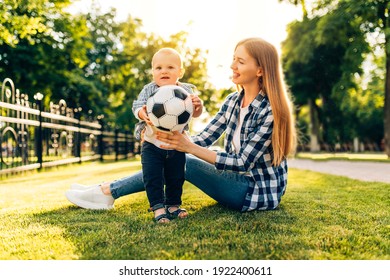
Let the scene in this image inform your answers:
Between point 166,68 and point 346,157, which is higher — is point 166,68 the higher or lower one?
the higher one

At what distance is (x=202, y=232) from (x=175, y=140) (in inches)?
27.2

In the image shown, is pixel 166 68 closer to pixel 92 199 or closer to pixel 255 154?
pixel 255 154

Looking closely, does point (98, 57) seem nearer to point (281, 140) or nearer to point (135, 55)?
point (135, 55)

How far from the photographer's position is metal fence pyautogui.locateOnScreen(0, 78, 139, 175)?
25.6 feet

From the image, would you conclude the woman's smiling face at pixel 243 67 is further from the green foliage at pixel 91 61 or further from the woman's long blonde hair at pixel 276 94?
the green foliage at pixel 91 61

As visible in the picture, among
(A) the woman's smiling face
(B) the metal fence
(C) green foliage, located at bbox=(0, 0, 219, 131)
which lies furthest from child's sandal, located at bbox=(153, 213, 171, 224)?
(C) green foliage, located at bbox=(0, 0, 219, 131)

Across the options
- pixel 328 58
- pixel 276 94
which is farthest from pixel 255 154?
pixel 328 58

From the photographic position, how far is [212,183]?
349cm

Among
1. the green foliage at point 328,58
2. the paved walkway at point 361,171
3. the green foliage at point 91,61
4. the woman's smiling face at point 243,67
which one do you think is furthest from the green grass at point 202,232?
the green foliage at point 91,61

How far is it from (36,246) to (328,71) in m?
23.3

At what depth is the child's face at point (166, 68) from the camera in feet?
10.8

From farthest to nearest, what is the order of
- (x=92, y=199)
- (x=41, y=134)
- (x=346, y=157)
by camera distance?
(x=346, y=157) → (x=41, y=134) → (x=92, y=199)

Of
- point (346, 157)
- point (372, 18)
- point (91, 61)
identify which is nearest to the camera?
point (372, 18)

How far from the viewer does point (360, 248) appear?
95.3 inches
